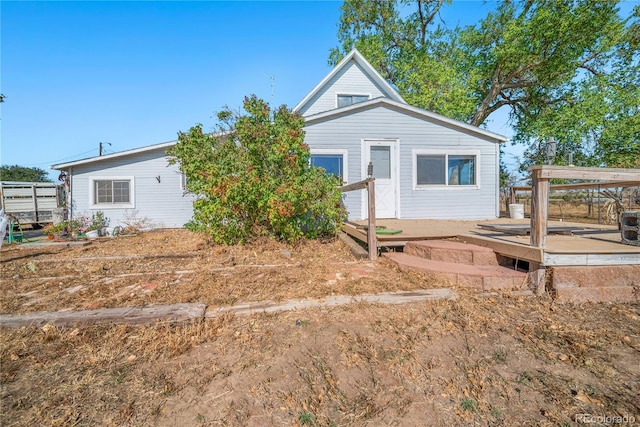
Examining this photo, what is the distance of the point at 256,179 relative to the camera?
17.4 feet

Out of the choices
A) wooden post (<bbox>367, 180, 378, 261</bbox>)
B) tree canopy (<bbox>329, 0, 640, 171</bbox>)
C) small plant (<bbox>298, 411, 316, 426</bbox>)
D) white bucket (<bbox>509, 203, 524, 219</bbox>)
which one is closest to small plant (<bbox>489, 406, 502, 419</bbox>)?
small plant (<bbox>298, 411, 316, 426</bbox>)

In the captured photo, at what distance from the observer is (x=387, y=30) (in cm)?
1917

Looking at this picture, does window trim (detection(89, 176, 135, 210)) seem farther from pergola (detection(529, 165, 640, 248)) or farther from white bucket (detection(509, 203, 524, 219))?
white bucket (detection(509, 203, 524, 219))

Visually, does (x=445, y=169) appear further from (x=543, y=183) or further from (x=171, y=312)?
(x=171, y=312)

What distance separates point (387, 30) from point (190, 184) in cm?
1959

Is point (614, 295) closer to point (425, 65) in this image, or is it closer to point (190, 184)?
point (190, 184)

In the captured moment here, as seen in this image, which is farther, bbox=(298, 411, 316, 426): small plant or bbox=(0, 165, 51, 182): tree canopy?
bbox=(0, 165, 51, 182): tree canopy

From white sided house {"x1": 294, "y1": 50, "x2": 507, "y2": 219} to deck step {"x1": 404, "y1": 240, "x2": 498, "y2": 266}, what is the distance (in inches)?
164

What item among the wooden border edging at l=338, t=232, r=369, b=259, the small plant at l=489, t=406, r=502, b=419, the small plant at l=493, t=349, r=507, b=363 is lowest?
the small plant at l=489, t=406, r=502, b=419


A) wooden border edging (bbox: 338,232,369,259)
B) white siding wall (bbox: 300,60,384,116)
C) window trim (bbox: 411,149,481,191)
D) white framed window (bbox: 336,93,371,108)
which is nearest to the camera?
wooden border edging (bbox: 338,232,369,259)

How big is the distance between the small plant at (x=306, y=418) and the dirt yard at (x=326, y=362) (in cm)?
1

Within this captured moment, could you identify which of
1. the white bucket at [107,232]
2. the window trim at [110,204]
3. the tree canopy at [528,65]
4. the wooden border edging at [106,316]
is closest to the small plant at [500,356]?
the wooden border edging at [106,316]

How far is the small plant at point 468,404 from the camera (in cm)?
161

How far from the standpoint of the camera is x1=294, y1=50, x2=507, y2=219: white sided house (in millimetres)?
8320
